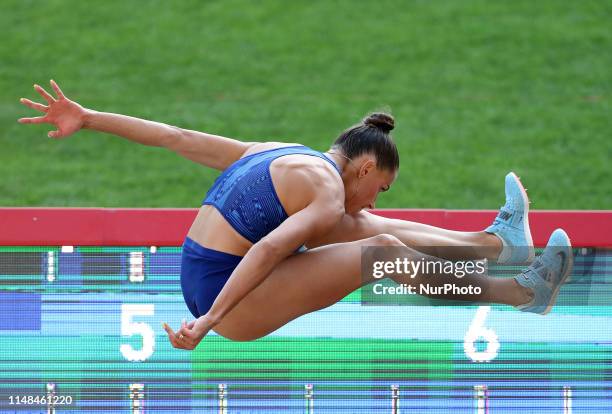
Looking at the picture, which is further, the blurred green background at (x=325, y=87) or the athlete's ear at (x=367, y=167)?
the blurred green background at (x=325, y=87)

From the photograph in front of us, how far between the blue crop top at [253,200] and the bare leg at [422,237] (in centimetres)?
45

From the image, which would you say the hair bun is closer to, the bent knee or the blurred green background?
the bent knee

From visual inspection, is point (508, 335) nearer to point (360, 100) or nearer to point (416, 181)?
point (416, 181)

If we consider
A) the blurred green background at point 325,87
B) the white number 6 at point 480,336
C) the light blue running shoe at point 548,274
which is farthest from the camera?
the blurred green background at point 325,87

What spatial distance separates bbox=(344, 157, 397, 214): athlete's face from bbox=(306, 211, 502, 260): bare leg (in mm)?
140

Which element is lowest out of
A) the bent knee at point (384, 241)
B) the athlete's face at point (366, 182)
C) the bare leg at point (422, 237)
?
the bent knee at point (384, 241)

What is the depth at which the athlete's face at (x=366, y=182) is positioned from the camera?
363cm

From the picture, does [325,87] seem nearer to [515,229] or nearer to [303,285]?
[515,229]

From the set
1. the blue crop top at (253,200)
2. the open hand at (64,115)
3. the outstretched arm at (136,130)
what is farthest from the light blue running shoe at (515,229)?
the open hand at (64,115)

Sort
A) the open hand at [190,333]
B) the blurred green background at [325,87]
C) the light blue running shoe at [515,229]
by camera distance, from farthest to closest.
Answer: the blurred green background at [325,87] < the light blue running shoe at [515,229] < the open hand at [190,333]

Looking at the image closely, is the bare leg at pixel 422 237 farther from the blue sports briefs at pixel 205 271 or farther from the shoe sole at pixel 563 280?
the blue sports briefs at pixel 205 271

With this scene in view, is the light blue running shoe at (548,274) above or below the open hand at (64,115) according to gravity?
below

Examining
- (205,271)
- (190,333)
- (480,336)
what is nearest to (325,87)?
(480,336)

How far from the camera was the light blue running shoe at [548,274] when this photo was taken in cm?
360
